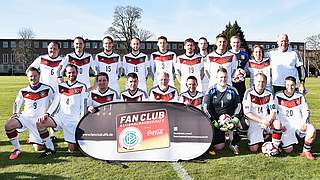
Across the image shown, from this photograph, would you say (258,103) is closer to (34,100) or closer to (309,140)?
(309,140)

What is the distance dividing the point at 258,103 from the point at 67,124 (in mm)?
3305

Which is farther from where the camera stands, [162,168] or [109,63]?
[109,63]

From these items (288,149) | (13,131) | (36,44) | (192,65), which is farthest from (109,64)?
(36,44)

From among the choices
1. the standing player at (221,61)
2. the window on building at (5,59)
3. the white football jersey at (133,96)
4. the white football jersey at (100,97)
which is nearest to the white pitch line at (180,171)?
the white football jersey at (133,96)

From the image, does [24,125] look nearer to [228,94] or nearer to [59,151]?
[59,151]

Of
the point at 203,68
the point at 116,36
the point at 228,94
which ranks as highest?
the point at 116,36

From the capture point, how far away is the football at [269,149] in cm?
619

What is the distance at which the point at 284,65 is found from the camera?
7605 mm

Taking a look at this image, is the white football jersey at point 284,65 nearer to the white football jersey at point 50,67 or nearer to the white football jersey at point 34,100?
the white football jersey at point 50,67

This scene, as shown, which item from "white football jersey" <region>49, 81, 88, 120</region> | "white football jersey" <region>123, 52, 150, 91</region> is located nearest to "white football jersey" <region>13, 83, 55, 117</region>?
"white football jersey" <region>49, 81, 88, 120</region>

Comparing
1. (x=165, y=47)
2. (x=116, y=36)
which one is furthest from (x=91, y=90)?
(x=116, y=36)

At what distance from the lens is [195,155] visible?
6078 millimetres

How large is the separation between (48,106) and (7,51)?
9641cm

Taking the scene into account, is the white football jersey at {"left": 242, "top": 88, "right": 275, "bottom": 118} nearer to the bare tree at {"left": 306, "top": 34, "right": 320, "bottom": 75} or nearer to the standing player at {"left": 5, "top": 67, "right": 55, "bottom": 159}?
the standing player at {"left": 5, "top": 67, "right": 55, "bottom": 159}
